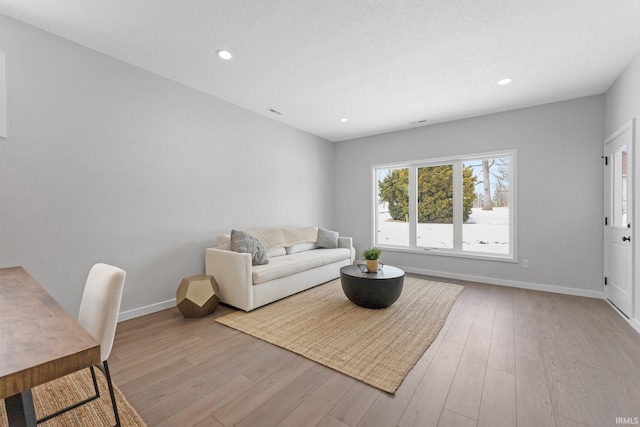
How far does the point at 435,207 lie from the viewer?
4.84m

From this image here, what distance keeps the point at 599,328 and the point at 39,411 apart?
4422 mm

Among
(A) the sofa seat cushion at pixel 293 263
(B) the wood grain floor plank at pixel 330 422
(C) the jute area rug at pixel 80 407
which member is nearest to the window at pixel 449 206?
(A) the sofa seat cushion at pixel 293 263

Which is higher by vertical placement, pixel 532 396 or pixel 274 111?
pixel 274 111

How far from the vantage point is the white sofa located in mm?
2988

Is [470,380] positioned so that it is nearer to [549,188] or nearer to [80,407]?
[80,407]

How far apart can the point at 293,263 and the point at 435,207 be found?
9.37ft

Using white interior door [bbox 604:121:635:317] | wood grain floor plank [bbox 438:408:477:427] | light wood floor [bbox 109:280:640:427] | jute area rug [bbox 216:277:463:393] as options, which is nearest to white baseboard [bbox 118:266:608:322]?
light wood floor [bbox 109:280:640:427]

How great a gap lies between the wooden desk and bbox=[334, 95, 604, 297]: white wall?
4785mm

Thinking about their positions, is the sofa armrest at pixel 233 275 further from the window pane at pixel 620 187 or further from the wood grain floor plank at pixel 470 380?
the window pane at pixel 620 187

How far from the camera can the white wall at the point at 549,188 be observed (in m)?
3.56

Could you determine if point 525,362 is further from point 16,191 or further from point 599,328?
point 16,191

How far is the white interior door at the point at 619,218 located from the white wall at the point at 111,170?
4.48 metres

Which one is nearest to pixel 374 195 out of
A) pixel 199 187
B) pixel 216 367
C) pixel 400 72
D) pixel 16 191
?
pixel 400 72

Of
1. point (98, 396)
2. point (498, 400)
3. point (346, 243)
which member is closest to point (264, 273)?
point (98, 396)
